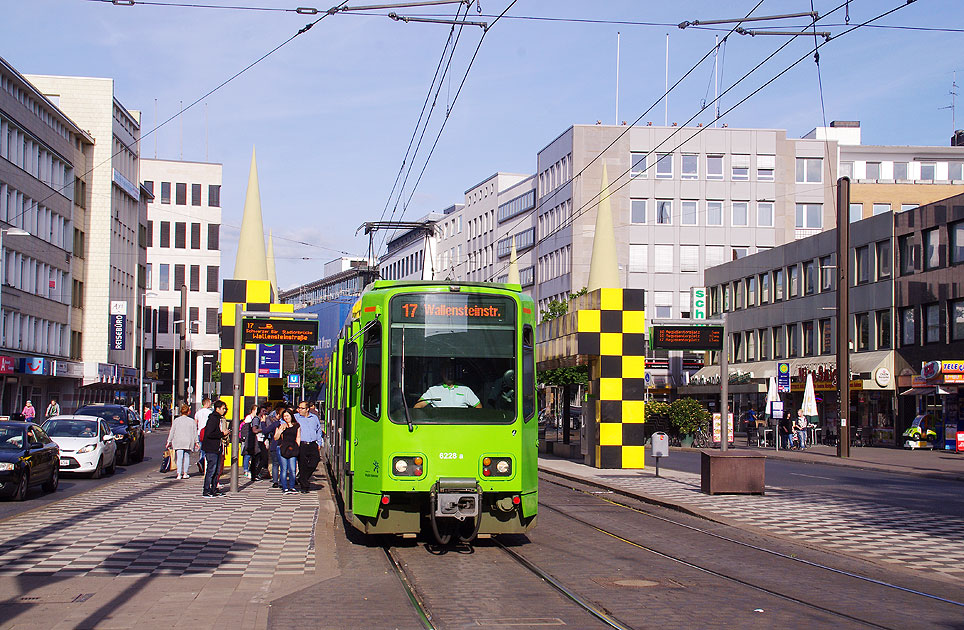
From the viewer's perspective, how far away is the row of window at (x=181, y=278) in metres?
91.6

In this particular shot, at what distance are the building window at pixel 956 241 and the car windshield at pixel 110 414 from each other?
3312cm

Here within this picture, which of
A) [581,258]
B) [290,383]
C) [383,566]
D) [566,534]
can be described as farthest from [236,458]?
[581,258]

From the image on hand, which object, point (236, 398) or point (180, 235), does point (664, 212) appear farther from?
point (236, 398)

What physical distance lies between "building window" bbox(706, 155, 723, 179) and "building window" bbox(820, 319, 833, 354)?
96.7 ft

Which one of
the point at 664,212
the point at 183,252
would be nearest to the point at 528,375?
the point at 664,212

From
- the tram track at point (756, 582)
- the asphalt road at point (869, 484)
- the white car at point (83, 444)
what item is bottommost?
the asphalt road at point (869, 484)

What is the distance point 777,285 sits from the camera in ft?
207

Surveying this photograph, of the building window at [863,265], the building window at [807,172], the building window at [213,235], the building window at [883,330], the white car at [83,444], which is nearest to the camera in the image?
the white car at [83,444]

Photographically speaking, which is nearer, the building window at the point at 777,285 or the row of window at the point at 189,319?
the building window at the point at 777,285

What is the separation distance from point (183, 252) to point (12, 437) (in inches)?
2895

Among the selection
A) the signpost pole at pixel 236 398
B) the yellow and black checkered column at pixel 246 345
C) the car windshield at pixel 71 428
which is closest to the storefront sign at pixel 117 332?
the yellow and black checkered column at pixel 246 345

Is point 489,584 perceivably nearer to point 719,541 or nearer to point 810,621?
point 810,621

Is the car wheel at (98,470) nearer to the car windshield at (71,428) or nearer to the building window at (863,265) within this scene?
the car windshield at (71,428)

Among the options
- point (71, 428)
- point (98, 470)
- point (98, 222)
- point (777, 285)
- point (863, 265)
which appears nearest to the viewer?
point (98, 470)
